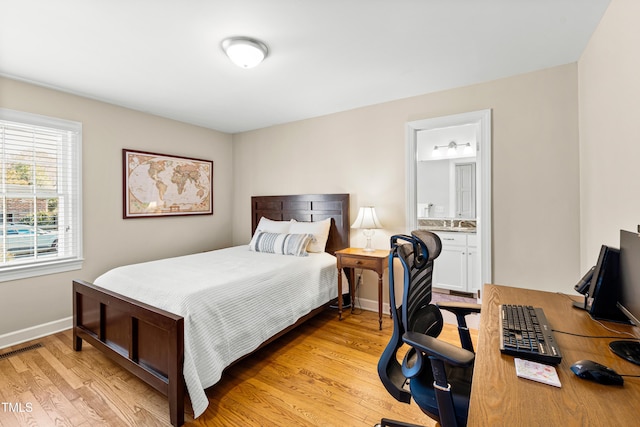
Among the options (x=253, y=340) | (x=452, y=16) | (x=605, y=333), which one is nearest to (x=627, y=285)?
(x=605, y=333)

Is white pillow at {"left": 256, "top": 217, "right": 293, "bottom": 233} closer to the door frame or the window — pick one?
the window

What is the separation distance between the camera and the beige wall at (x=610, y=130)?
4.84 ft

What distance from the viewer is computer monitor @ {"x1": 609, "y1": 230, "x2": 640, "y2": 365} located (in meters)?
1.06

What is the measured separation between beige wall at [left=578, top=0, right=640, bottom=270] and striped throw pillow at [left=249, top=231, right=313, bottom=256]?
8.12ft

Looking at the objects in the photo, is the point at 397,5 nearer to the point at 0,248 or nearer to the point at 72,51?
the point at 72,51

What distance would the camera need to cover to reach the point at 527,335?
1139mm

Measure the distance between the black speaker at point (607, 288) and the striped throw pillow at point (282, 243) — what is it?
2441 mm

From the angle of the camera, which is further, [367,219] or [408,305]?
[367,219]

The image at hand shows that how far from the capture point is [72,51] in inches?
87.4

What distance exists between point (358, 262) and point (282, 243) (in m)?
0.91

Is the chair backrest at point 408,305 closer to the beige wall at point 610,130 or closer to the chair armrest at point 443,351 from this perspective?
the chair armrest at point 443,351

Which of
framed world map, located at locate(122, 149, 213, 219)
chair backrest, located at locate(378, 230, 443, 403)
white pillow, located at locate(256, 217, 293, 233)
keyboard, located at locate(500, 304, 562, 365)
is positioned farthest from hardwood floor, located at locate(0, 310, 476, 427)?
framed world map, located at locate(122, 149, 213, 219)

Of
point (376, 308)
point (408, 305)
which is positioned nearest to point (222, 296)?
point (408, 305)

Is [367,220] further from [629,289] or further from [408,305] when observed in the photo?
[629,289]
